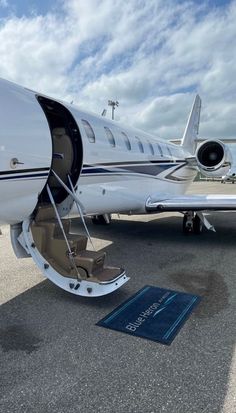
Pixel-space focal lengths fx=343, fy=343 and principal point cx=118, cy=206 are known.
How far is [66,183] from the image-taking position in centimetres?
623

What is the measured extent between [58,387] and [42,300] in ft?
7.44

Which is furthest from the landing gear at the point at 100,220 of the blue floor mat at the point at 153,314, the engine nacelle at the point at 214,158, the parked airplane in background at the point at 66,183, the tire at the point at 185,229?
the blue floor mat at the point at 153,314

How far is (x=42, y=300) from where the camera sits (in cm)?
537

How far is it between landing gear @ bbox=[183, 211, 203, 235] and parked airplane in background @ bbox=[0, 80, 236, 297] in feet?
1.89

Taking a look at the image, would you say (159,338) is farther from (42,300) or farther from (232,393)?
(42,300)

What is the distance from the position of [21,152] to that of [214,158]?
929 cm

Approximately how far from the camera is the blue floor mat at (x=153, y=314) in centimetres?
430

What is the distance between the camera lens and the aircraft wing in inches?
356

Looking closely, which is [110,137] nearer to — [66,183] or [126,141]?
[126,141]

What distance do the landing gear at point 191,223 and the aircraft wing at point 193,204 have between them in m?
0.69

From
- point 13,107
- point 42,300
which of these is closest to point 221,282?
point 42,300

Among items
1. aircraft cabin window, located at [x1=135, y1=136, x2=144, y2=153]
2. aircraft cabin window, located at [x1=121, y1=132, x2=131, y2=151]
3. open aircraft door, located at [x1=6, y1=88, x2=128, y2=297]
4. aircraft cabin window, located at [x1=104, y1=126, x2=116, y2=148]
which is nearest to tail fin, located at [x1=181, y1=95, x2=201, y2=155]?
aircraft cabin window, located at [x1=135, y1=136, x2=144, y2=153]

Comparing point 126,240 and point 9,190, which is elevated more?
point 9,190

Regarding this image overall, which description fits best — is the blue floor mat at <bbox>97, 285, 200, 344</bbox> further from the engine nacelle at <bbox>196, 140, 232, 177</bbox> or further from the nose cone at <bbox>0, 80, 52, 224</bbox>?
the engine nacelle at <bbox>196, 140, 232, 177</bbox>
